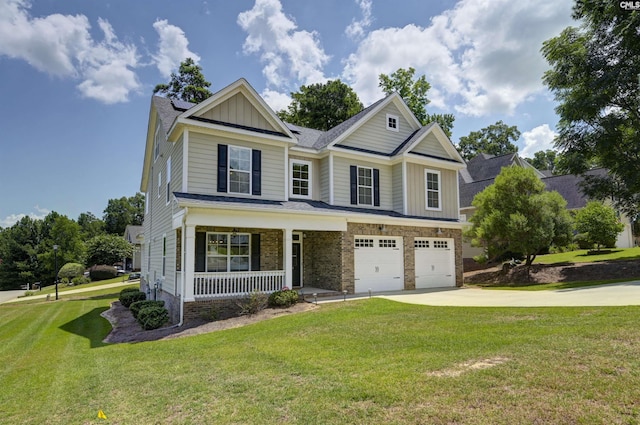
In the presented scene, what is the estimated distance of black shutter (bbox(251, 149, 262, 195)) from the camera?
541 inches

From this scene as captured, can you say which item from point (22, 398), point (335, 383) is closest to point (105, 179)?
point (22, 398)

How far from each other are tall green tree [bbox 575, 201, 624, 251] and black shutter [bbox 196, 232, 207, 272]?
2203 cm

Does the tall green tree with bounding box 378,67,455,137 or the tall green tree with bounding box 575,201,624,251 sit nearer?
the tall green tree with bounding box 575,201,624,251

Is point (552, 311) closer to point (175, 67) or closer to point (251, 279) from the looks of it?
point (251, 279)

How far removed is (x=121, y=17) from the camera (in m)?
14.1

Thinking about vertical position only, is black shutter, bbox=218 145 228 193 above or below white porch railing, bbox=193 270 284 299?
above

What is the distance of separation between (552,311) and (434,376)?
5.34 metres

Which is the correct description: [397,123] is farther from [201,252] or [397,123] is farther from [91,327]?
[91,327]

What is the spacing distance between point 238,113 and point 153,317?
25.3 feet

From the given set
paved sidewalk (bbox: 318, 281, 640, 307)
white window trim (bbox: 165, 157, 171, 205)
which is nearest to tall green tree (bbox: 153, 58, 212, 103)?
white window trim (bbox: 165, 157, 171, 205)

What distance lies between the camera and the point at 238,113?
539 inches

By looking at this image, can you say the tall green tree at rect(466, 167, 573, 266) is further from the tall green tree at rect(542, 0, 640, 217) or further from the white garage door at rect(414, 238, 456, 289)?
the tall green tree at rect(542, 0, 640, 217)

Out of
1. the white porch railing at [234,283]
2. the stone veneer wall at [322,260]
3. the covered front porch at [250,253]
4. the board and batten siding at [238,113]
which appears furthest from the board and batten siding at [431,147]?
the white porch railing at [234,283]

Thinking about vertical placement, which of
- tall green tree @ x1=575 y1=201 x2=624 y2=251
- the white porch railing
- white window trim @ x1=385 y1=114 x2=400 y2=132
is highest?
white window trim @ x1=385 y1=114 x2=400 y2=132
